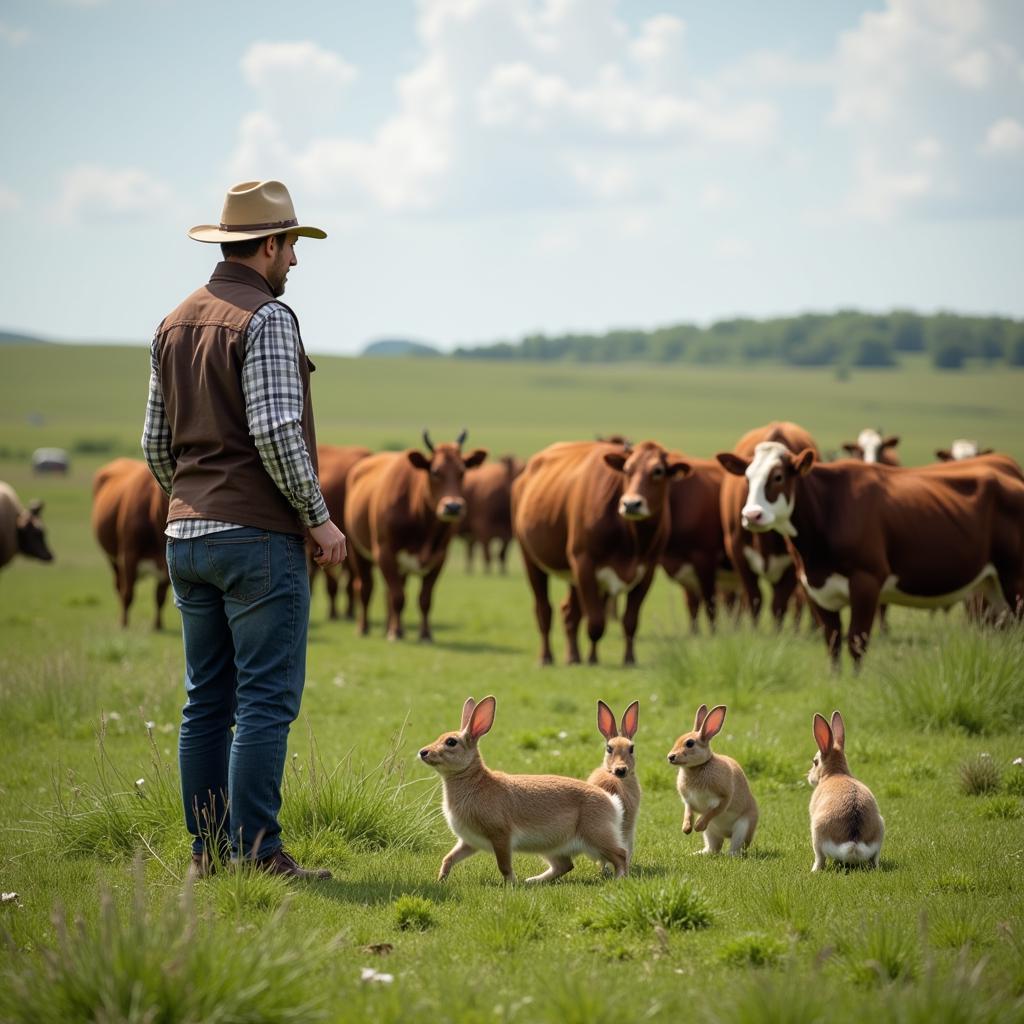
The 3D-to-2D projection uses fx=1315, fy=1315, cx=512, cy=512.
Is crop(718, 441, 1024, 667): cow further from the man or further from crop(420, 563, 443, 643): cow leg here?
the man

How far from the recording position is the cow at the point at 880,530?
12.5 m

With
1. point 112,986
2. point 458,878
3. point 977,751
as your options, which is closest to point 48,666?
point 458,878

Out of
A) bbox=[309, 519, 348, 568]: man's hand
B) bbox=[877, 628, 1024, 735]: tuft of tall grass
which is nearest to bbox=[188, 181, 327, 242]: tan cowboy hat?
bbox=[309, 519, 348, 568]: man's hand

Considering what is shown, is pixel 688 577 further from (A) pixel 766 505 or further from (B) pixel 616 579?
(A) pixel 766 505

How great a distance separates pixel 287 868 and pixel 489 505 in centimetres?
2788

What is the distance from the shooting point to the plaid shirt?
5.51 metres

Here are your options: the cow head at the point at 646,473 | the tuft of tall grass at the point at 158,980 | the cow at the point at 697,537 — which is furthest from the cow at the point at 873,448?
the tuft of tall grass at the point at 158,980

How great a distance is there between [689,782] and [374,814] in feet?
5.37

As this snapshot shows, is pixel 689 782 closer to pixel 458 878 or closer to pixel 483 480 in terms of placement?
pixel 458 878

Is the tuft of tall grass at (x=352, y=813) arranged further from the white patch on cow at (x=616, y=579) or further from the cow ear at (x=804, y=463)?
the white patch on cow at (x=616, y=579)

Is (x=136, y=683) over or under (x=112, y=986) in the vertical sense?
under

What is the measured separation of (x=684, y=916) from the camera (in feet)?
17.4

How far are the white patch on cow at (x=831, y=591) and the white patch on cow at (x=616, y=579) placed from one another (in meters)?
2.89

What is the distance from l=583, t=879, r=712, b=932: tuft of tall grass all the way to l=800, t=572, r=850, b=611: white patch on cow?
750 centimetres
